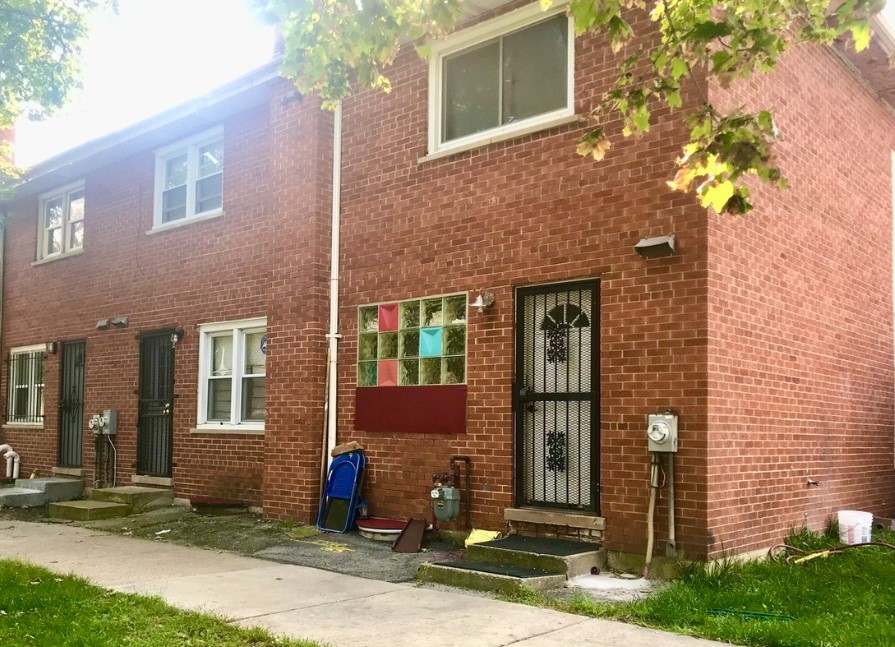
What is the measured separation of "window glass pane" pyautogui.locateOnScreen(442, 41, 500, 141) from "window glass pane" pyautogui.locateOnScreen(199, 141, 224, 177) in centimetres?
423

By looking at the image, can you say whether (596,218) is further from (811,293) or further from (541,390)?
(811,293)

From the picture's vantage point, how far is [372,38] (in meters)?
6.45

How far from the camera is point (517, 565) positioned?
7.55 meters

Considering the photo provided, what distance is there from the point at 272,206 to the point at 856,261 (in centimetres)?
718

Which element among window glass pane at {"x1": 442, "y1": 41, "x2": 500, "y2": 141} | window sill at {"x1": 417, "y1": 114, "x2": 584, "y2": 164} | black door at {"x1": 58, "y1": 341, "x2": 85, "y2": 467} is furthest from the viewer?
black door at {"x1": 58, "y1": 341, "x2": 85, "y2": 467}

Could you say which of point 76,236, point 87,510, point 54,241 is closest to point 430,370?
point 87,510

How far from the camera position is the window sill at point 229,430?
11430 millimetres

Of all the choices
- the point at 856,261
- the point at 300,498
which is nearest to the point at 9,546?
the point at 300,498

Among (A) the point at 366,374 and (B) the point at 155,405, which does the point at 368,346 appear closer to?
(A) the point at 366,374

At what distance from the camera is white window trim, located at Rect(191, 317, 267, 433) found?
11672mm

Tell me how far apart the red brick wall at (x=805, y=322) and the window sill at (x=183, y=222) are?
7.26 meters

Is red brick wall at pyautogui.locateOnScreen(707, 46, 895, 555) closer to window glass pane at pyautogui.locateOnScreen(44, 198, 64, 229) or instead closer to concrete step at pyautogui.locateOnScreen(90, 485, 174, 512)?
concrete step at pyautogui.locateOnScreen(90, 485, 174, 512)

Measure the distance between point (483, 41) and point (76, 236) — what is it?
930 cm

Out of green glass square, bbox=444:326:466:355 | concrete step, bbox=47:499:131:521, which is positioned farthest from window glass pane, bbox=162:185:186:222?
green glass square, bbox=444:326:466:355
